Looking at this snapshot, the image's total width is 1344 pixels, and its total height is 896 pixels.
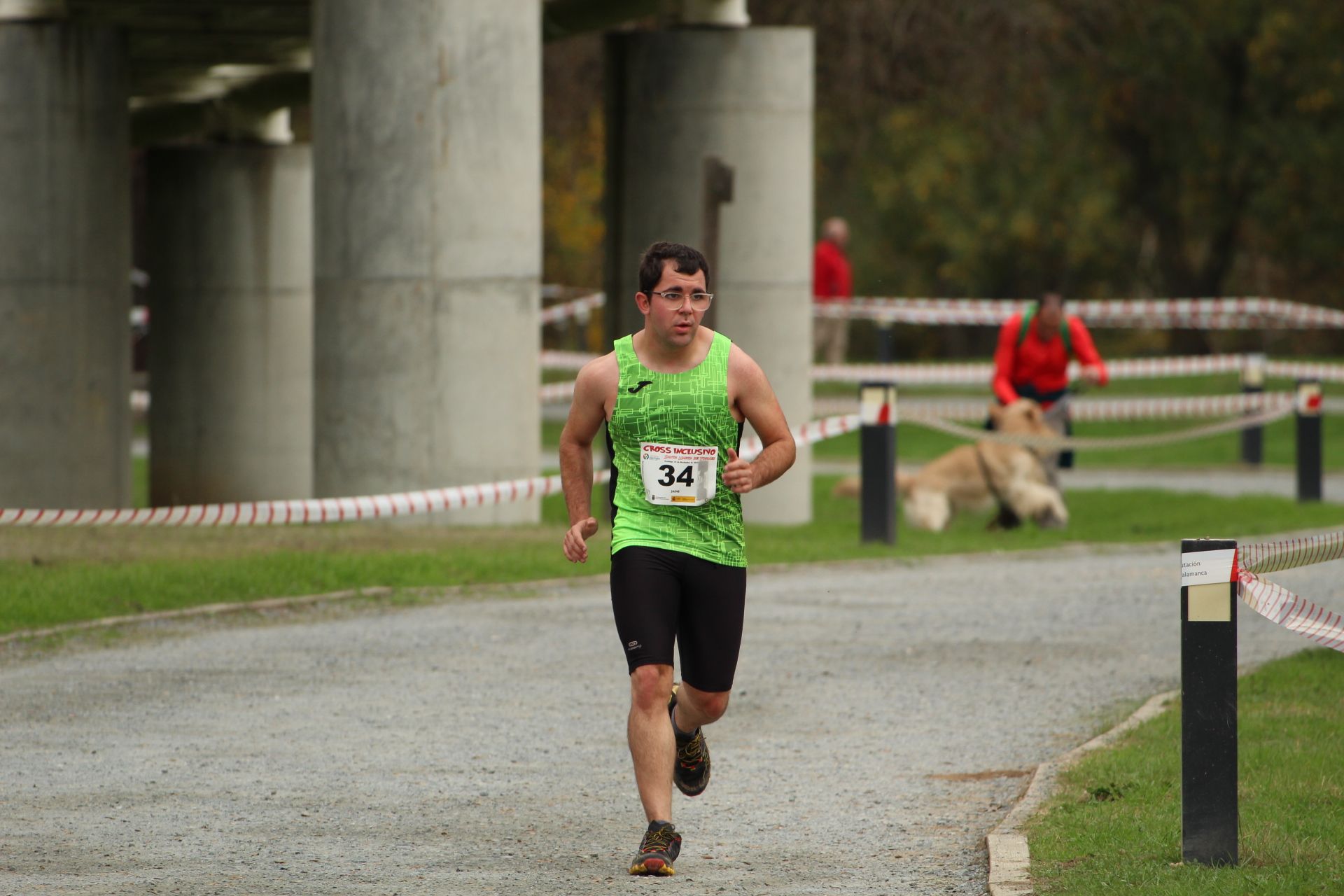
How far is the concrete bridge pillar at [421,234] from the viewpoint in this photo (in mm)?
15734

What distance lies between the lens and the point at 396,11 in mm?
15617

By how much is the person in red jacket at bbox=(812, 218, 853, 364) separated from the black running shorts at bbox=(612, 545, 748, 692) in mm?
20684

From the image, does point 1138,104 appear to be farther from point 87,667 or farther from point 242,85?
point 87,667

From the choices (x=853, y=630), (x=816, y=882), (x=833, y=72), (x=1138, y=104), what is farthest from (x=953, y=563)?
(x=1138, y=104)

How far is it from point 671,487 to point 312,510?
273 inches

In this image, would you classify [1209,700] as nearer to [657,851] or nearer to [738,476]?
[738,476]

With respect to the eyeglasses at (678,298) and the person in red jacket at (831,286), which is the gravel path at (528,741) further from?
Answer: the person in red jacket at (831,286)

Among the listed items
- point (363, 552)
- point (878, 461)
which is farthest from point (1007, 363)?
point (363, 552)

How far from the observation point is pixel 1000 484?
56.4 ft

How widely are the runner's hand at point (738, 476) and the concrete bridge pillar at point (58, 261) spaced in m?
13.7

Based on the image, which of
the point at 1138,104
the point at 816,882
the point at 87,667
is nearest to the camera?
the point at 816,882

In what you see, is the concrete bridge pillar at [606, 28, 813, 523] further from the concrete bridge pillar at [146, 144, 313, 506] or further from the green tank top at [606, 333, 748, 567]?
the green tank top at [606, 333, 748, 567]

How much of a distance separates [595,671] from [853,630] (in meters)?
1.78

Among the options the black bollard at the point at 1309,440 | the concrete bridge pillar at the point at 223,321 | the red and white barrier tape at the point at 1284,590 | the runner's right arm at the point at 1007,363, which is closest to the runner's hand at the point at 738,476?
the red and white barrier tape at the point at 1284,590
